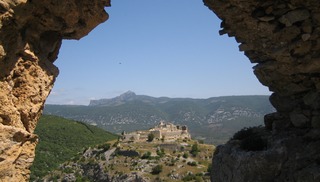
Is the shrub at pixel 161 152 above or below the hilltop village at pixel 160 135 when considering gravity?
below

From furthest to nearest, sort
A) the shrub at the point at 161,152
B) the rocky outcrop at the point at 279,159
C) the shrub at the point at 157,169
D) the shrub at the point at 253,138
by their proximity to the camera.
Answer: the shrub at the point at 161,152 < the shrub at the point at 157,169 < the shrub at the point at 253,138 < the rocky outcrop at the point at 279,159

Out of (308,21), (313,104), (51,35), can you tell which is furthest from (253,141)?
(51,35)

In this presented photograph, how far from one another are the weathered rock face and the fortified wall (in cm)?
2

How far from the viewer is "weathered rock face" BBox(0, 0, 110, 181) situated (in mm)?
7539

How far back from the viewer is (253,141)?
10.8 meters

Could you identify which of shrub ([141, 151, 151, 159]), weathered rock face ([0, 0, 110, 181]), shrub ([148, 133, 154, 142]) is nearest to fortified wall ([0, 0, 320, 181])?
weathered rock face ([0, 0, 110, 181])

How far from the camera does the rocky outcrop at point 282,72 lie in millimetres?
8695

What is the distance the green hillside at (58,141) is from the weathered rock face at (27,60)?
204 ft

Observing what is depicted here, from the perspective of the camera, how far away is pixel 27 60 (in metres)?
8.38

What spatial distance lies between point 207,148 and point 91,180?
73.8 ft

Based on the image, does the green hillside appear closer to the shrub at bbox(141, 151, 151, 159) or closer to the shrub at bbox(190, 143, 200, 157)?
the shrub at bbox(141, 151, 151, 159)

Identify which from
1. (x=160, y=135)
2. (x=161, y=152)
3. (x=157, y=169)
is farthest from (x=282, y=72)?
(x=160, y=135)

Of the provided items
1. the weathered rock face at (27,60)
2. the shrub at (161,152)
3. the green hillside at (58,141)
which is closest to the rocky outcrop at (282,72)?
the weathered rock face at (27,60)

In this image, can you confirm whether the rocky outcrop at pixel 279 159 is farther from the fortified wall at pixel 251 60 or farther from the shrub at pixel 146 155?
the shrub at pixel 146 155
